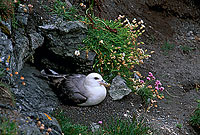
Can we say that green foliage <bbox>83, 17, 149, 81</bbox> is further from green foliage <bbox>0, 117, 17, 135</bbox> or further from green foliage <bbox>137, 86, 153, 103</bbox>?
green foliage <bbox>0, 117, 17, 135</bbox>

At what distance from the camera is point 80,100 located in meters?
3.91

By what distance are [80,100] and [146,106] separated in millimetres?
1258

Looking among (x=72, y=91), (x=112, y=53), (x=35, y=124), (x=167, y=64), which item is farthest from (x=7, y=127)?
(x=167, y=64)

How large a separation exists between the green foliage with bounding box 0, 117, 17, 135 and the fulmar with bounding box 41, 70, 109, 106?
5.21 feet

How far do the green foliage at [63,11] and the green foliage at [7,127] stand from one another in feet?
9.22

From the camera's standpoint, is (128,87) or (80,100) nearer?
(80,100)

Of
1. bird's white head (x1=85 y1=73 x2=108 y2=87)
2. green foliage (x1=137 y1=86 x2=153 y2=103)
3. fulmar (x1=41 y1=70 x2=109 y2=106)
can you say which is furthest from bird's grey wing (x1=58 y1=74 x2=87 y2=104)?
green foliage (x1=137 y1=86 x2=153 y2=103)

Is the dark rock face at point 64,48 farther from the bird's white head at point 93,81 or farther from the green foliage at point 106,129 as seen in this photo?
the green foliage at point 106,129

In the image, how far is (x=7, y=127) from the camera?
2.27 metres

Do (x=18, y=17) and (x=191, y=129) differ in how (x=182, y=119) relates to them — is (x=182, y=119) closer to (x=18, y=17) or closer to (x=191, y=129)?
(x=191, y=129)

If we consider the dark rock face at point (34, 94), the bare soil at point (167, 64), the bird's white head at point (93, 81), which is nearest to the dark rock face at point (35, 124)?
the dark rock face at point (34, 94)

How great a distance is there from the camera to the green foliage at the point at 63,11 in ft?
15.9

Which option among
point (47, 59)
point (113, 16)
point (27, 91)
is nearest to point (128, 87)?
point (47, 59)

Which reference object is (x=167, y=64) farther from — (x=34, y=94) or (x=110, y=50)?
(x=34, y=94)
